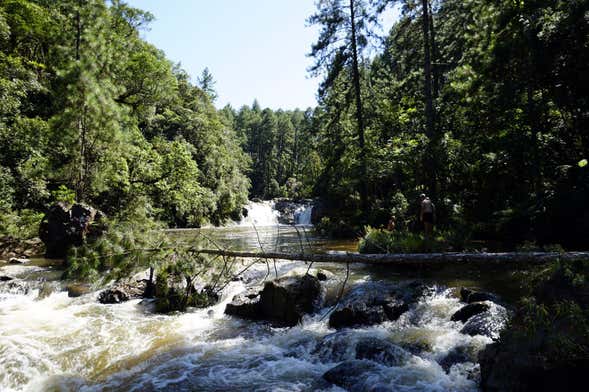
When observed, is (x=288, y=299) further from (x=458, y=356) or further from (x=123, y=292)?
(x=123, y=292)

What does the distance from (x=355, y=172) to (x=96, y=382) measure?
1766 cm

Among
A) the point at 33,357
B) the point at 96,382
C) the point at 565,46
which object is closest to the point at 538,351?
the point at 96,382

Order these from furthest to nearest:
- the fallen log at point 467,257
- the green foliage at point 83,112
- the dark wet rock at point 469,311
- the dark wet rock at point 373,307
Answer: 1. the green foliage at point 83,112
2. the dark wet rock at point 373,307
3. the dark wet rock at point 469,311
4. the fallen log at point 467,257

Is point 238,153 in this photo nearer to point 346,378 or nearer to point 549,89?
point 549,89

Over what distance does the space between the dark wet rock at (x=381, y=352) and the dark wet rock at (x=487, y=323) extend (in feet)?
4.53

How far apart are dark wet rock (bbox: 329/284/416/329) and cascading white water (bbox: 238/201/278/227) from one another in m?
36.3

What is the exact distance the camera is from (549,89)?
40.4ft

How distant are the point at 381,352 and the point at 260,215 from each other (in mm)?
42544

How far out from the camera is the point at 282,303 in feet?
28.1

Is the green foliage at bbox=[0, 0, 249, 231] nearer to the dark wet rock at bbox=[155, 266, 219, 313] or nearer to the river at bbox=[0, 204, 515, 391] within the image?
the river at bbox=[0, 204, 515, 391]

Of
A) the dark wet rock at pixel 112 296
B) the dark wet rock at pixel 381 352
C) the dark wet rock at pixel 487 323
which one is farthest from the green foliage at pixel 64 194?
the dark wet rock at pixel 487 323

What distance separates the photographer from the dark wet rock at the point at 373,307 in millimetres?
7891

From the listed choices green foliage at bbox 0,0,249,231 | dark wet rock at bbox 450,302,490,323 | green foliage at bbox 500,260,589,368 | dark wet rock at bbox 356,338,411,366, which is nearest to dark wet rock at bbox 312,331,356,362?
dark wet rock at bbox 356,338,411,366

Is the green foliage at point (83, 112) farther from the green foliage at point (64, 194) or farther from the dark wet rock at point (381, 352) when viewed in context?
the dark wet rock at point (381, 352)
